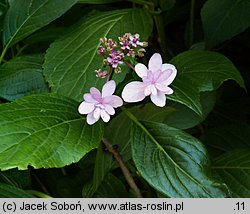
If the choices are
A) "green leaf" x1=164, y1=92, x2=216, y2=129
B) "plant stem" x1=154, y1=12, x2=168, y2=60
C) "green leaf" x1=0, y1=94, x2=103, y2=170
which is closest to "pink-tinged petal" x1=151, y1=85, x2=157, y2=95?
"green leaf" x1=0, y1=94, x2=103, y2=170

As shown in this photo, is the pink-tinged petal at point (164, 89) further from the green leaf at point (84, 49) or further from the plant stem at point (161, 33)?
the plant stem at point (161, 33)

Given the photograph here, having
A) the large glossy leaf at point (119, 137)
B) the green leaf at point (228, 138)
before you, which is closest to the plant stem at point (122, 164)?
the large glossy leaf at point (119, 137)

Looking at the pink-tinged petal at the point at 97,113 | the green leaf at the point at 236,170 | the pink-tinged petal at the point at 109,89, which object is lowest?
the green leaf at the point at 236,170

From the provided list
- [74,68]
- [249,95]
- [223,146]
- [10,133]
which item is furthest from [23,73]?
[249,95]

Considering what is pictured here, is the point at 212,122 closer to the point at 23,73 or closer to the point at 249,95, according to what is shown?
the point at 249,95

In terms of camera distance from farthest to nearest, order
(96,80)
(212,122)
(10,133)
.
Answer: (212,122)
(96,80)
(10,133)

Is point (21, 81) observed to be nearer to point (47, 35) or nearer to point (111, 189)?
point (47, 35)

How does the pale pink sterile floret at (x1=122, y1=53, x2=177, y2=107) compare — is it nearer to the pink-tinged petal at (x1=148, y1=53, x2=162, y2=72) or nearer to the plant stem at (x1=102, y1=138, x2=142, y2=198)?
the pink-tinged petal at (x1=148, y1=53, x2=162, y2=72)
